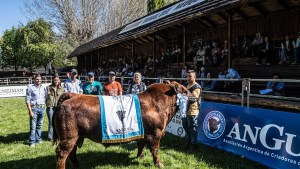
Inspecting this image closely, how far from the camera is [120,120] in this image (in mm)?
5691

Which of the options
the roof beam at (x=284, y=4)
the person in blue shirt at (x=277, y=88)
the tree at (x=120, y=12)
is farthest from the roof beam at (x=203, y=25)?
the tree at (x=120, y=12)

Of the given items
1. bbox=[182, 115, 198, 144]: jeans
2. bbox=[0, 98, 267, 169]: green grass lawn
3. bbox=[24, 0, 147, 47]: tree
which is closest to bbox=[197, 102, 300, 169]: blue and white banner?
bbox=[0, 98, 267, 169]: green grass lawn

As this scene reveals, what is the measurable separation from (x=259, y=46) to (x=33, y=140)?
877 centimetres

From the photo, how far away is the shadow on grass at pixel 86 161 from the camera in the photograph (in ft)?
20.9

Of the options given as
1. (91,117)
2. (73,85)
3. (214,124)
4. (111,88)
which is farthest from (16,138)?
(214,124)

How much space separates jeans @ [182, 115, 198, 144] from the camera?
23.8 ft

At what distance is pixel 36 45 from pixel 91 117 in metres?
42.6

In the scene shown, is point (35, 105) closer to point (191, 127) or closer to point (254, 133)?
point (191, 127)

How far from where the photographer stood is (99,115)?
558 centimetres

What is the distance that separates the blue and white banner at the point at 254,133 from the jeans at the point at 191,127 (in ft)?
1.44

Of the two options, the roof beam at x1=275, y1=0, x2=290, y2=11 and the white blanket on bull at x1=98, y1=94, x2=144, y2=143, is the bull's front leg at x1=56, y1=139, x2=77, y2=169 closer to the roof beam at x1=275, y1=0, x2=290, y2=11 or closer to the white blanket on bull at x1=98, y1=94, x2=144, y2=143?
the white blanket on bull at x1=98, y1=94, x2=144, y2=143

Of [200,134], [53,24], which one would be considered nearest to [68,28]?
[53,24]

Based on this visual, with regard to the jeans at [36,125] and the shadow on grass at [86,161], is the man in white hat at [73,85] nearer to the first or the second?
the jeans at [36,125]

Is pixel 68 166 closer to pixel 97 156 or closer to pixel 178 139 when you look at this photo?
pixel 97 156
